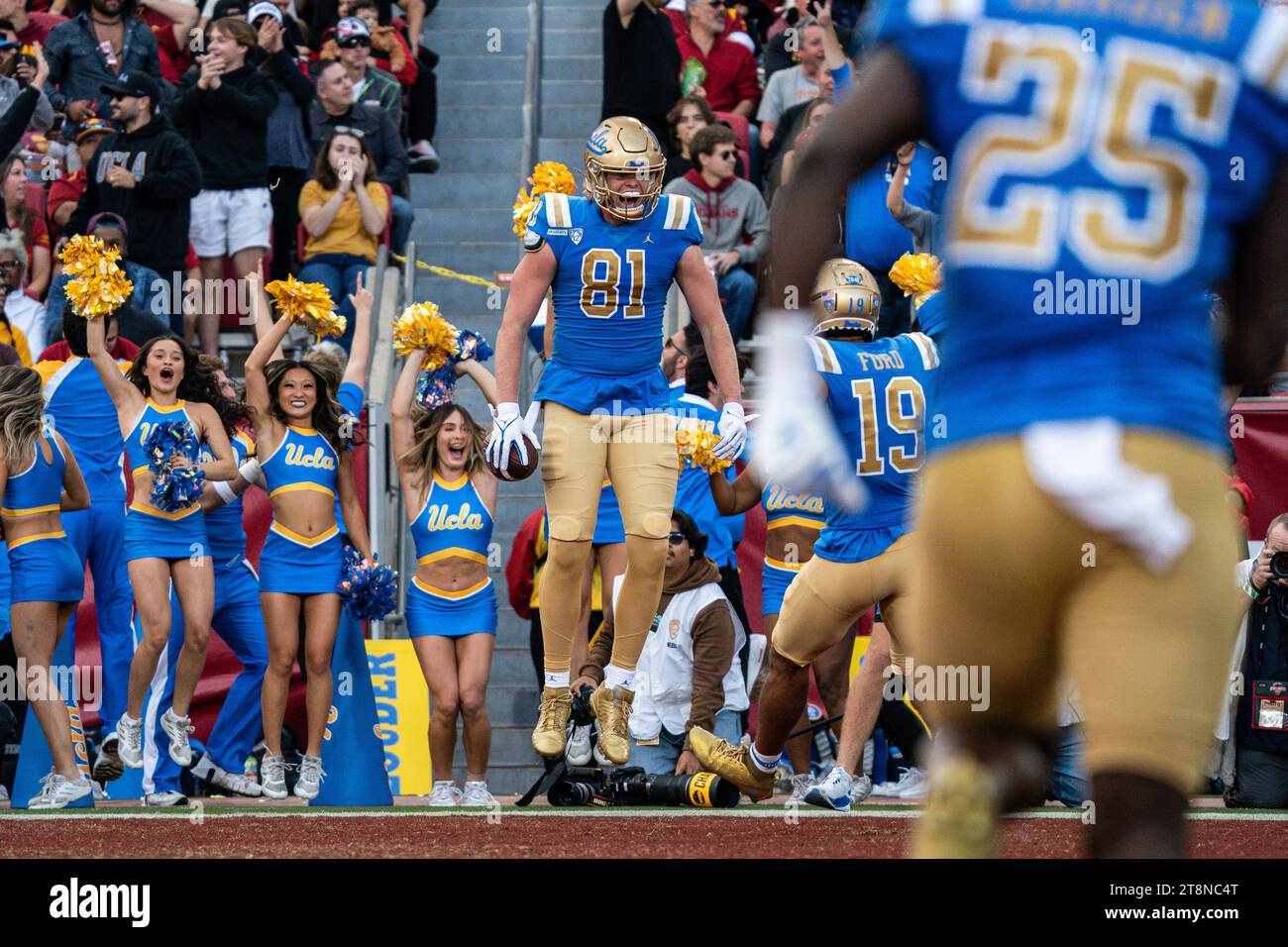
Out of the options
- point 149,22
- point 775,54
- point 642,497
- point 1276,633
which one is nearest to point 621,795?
point 642,497

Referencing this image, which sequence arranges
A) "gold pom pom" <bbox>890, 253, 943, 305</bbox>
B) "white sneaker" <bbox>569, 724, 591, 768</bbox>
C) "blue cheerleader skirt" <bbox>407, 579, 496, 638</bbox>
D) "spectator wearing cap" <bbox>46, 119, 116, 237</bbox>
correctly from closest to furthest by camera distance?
"white sneaker" <bbox>569, 724, 591, 768</bbox>, "gold pom pom" <bbox>890, 253, 943, 305</bbox>, "blue cheerleader skirt" <bbox>407, 579, 496, 638</bbox>, "spectator wearing cap" <bbox>46, 119, 116, 237</bbox>

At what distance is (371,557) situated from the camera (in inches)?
401

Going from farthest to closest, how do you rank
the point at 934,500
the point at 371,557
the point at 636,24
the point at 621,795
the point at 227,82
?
the point at 636,24 → the point at 227,82 → the point at 371,557 → the point at 621,795 → the point at 934,500

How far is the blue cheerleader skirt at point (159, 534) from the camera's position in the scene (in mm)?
9750

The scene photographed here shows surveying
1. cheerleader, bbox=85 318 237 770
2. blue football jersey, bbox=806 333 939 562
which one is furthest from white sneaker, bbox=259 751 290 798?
blue football jersey, bbox=806 333 939 562

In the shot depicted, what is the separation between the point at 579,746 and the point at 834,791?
122 cm

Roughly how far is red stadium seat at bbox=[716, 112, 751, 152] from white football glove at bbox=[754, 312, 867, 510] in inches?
427

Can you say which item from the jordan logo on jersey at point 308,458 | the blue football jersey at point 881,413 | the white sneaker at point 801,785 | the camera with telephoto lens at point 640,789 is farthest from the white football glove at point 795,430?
the jordan logo on jersey at point 308,458

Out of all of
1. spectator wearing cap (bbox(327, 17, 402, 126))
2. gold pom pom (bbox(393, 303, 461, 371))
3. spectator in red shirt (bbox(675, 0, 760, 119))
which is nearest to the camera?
gold pom pom (bbox(393, 303, 461, 371))

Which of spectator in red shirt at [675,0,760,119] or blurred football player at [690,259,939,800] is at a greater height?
spectator in red shirt at [675,0,760,119]

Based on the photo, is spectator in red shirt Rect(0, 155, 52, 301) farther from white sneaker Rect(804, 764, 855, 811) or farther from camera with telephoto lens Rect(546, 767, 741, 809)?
white sneaker Rect(804, 764, 855, 811)

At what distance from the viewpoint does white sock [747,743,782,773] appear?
7.85m
